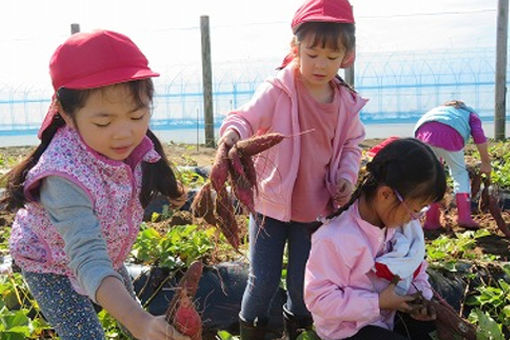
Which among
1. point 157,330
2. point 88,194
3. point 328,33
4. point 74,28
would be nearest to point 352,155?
point 328,33

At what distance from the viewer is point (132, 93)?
5.48 ft

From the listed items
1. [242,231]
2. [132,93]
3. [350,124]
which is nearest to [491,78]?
[242,231]

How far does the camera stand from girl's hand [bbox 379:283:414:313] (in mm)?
2131

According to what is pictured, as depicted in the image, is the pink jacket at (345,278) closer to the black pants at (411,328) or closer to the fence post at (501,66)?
the black pants at (411,328)

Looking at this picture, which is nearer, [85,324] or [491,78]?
[85,324]

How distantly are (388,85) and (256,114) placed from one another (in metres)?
11.7

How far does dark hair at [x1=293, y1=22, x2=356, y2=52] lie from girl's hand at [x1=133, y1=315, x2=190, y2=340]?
1264 mm

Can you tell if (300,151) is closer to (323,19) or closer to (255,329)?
(323,19)

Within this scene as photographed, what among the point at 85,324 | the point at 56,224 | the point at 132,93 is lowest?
the point at 85,324

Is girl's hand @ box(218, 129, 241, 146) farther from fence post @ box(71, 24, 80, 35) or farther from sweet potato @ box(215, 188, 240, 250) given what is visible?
fence post @ box(71, 24, 80, 35)

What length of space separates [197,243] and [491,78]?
1181 centimetres

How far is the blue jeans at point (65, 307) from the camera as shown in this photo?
6.03 ft

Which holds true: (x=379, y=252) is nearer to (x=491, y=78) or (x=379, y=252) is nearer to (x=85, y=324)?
(x=85, y=324)

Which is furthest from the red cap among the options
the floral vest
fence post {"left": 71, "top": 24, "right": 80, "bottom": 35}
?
fence post {"left": 71, "top": 24, "right": 80, "bottom": 35}
